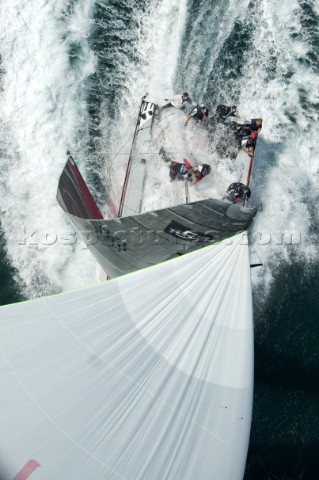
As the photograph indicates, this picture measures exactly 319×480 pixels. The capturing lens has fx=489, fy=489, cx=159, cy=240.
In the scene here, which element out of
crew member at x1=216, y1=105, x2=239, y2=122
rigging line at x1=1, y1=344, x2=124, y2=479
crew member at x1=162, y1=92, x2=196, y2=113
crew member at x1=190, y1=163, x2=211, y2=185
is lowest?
rigging line at x1=1, y1=344, x2=124, y2=479

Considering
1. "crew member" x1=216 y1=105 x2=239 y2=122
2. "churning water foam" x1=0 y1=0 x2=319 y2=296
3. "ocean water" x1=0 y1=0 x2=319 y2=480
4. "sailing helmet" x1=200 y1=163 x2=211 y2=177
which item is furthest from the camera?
"churning water foam" x1=0 y1=0 x2=319 y2=296

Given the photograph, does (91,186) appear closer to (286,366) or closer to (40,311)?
(40,311)

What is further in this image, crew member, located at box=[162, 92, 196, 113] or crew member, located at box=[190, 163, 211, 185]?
crew member, located at box=[162, 92, 196, 113]

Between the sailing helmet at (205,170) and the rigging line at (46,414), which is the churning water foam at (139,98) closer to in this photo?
the sailing helmet at (205,170)

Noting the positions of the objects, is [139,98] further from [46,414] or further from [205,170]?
[46,414]

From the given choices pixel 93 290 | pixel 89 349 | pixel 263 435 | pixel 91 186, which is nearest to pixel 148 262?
pixel 93 290

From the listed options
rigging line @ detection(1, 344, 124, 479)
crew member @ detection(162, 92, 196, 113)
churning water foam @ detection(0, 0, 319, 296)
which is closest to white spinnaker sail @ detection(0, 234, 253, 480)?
rigging line @ detection(1, 344, 124, 479)

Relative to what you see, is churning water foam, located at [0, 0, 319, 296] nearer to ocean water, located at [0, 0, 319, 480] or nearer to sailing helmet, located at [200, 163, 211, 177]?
ocean water, located at [0, 0, 319, 480]
